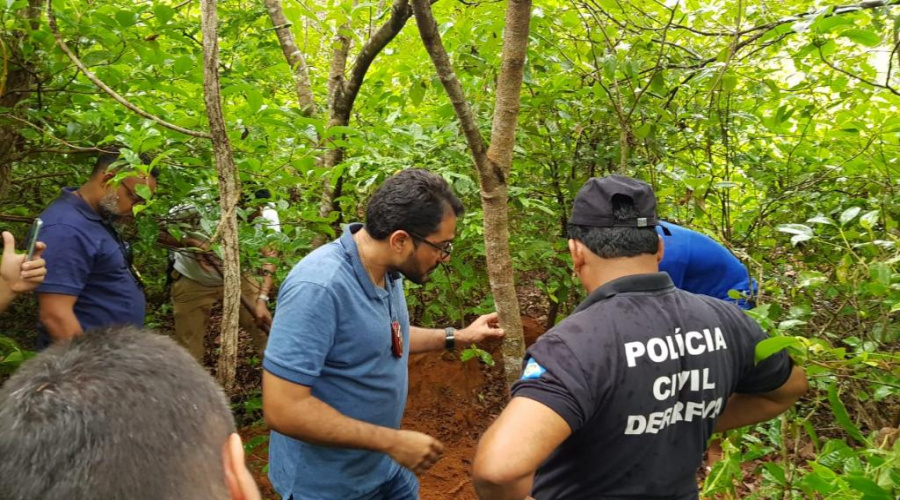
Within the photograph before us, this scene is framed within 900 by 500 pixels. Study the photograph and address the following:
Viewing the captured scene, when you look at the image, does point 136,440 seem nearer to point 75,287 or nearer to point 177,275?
point 75,287

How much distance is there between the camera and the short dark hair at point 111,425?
0.72 m

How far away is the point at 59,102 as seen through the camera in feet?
10.4

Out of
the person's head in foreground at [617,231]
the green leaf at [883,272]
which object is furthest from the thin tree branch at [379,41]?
the green leaf at [883,272]

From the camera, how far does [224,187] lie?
2.33m

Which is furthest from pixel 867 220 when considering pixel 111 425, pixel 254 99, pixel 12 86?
pixel 12 86

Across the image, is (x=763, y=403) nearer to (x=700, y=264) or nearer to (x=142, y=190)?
(x=700, y=264)

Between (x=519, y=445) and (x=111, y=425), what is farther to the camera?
(x=519, y=445)

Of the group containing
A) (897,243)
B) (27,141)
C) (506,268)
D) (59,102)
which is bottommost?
(506,268)

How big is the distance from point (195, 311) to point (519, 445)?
14.2ft

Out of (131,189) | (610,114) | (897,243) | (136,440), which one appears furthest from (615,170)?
(136,440)

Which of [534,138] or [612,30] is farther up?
[612,30]

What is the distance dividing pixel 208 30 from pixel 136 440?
1938 mm

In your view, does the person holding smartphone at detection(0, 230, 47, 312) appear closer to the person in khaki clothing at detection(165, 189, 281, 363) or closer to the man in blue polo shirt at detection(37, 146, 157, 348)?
the man in blue polo shirt at detection(37, 146, 157, 348)

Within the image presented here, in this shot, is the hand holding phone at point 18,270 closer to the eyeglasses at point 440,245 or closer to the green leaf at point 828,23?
the eyeglasses at point 440,245
